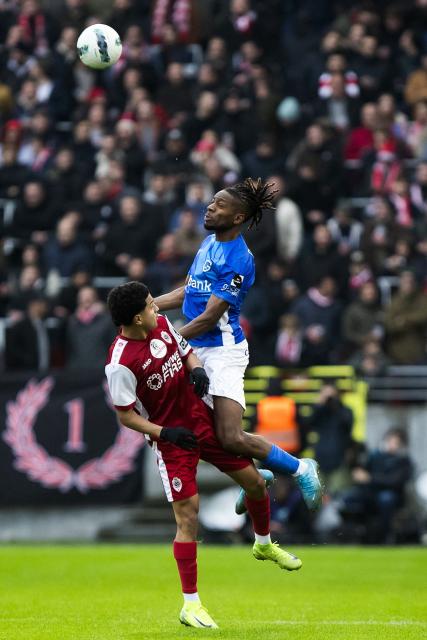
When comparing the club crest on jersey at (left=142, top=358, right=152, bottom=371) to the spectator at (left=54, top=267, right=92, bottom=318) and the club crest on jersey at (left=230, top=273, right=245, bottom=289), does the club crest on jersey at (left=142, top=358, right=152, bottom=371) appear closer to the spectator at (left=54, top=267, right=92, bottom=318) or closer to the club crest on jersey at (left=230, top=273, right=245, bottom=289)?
the club crest on jersey at (left=230, top=273, right=245, bottom=289)

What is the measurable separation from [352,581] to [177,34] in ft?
44.3

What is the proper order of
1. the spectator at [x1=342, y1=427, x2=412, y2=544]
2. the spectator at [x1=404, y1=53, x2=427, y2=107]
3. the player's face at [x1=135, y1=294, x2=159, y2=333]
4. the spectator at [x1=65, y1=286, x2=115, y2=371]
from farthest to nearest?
the spectator at [x1=404, y1=53, x2=427, y2=107], the spectator at [x1=65, y1=286, x2=115, y2=371], the spectator at [x1=342, y1=427, x2=412, y2=544], the player's face at [x1=135, y1=294, x2=159, y2=333]

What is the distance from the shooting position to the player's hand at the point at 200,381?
10.0 metres

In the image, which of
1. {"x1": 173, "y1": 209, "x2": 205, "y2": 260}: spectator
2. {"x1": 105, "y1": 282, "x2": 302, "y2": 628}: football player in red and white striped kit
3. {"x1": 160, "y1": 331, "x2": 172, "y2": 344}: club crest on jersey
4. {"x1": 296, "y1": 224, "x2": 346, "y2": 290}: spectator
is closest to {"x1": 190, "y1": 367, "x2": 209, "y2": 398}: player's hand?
{"x1": 105, "y1": 282, "x2": 302, "y2": 628}: football player in red and white striped kit

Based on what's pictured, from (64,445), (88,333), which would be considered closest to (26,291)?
(88,333)

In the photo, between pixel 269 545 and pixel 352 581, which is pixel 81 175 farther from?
pixel 269 545

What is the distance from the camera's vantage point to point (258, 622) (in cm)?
1041

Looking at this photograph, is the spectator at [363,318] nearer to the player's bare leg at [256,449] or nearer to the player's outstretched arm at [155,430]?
the player's bare leg at [256,449]

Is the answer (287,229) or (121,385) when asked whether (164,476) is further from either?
(287,229)

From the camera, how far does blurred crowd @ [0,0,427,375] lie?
20266mm

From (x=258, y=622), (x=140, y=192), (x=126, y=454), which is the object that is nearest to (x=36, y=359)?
(x=126, y=454)

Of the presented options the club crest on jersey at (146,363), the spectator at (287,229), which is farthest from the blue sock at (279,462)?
the spectator at (287,229)

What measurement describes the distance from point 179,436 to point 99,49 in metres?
3.41

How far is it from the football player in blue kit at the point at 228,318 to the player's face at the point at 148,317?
0.66m
